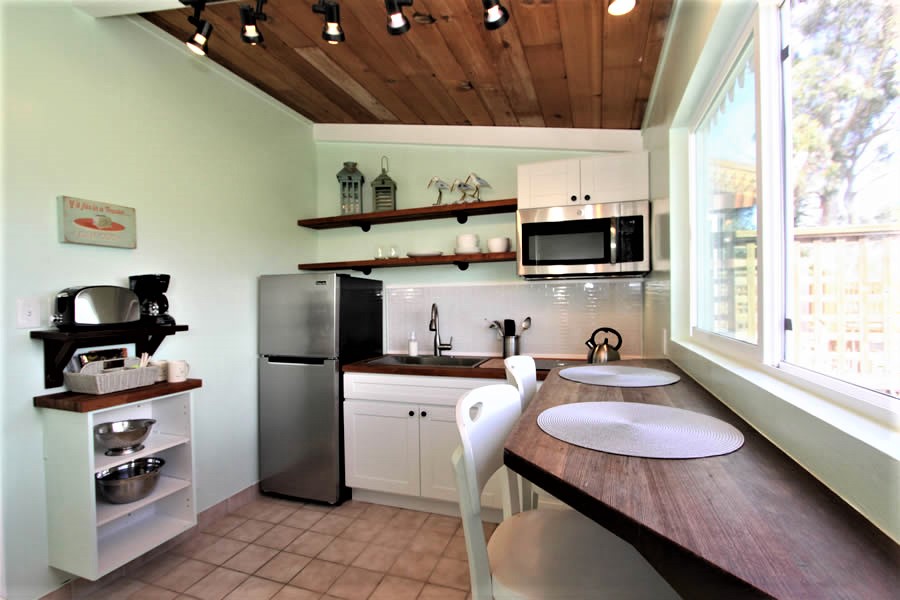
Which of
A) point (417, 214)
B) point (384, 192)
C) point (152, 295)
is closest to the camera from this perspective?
point (152, 295)

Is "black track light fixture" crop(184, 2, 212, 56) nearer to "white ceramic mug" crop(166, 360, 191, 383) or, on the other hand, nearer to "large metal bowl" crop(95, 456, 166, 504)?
"white ceramic mug" crop(166, 360, 191, 383)

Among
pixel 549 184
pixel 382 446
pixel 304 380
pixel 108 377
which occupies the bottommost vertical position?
pixel 382 446

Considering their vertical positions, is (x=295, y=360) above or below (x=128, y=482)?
above

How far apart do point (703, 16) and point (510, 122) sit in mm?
1612

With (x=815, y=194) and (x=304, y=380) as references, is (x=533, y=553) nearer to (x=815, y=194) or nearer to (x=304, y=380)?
(x=815, y=194)

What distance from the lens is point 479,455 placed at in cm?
111

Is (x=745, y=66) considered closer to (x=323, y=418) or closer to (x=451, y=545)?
(x=451, y=545)

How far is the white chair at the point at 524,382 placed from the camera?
170 cm

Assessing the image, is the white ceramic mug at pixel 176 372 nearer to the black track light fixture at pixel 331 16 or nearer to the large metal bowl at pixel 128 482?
the large metal bowl at pixel 128 482

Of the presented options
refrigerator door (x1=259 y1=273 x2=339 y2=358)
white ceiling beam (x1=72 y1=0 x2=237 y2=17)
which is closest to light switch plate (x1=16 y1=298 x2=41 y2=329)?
refrigerator door (x1=259 y1=273 x2=339 y2=358)

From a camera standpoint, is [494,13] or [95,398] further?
[95,398]

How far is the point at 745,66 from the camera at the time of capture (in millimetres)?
1356

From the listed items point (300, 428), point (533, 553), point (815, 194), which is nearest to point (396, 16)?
point (815, 194)

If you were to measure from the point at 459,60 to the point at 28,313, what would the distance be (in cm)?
220
